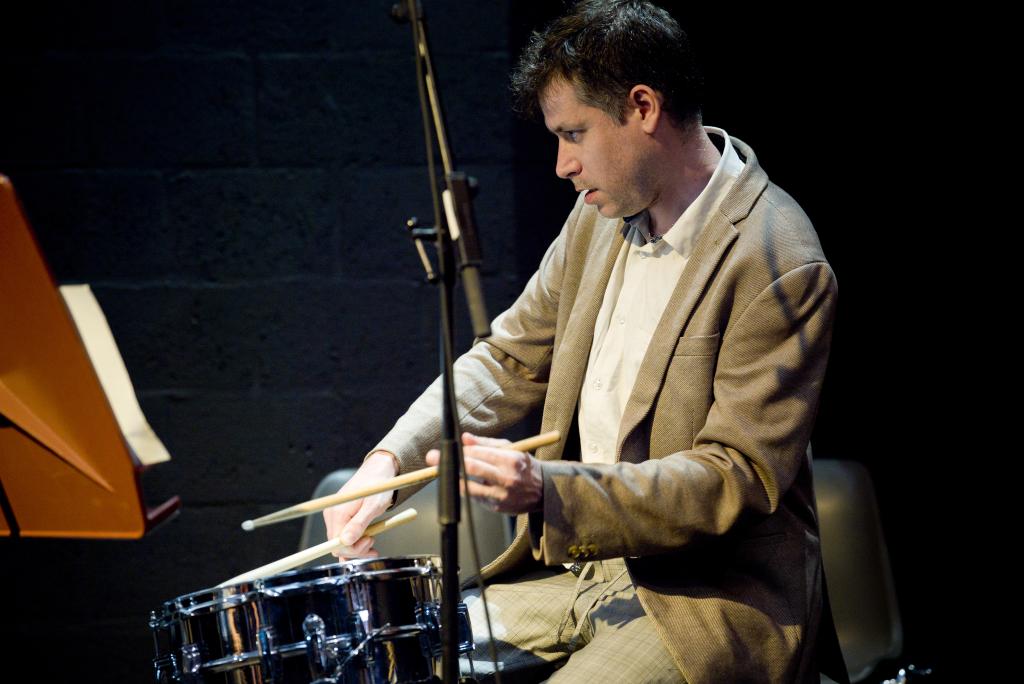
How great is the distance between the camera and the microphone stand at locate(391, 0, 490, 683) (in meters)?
1.25

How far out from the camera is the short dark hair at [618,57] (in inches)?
70.6

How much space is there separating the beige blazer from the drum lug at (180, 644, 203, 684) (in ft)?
1.62

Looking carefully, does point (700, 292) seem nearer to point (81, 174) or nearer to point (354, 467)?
point (354, 467)

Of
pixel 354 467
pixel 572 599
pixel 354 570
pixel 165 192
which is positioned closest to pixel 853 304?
pixel 572 599

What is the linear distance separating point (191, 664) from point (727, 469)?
805mm

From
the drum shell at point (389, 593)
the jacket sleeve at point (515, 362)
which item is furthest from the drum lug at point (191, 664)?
the jacket sleeve at point (515, 362)

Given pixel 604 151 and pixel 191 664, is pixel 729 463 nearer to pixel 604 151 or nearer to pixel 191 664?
pixel 604 151

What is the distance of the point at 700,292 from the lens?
67.9 inches

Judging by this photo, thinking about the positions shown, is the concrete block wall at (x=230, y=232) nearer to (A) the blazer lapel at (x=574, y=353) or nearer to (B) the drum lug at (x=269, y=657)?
(A) the blazer lapel at (x=574, y=353)

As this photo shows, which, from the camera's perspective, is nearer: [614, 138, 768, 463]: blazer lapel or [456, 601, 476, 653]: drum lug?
[456, 601, 476, 653]: drum lug

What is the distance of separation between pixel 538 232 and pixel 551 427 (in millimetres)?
966

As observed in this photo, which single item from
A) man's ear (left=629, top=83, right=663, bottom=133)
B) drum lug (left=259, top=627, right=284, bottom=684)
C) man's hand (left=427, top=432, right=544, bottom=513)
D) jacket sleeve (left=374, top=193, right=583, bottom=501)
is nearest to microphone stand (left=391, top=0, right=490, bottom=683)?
man's hand (left=427, top=432, right=544, bottom=513)

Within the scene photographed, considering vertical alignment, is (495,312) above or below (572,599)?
above

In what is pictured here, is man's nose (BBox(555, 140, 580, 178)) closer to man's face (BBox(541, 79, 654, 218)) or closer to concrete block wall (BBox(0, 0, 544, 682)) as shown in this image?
man's face (BBox(541, 79, 654, 218))
